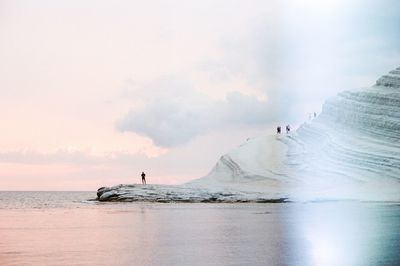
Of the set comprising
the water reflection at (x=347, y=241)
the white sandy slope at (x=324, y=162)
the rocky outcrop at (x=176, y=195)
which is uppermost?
the white sandy slope at (x=324, y=162)

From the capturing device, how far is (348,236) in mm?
18578

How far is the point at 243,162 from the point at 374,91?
14.0 metres

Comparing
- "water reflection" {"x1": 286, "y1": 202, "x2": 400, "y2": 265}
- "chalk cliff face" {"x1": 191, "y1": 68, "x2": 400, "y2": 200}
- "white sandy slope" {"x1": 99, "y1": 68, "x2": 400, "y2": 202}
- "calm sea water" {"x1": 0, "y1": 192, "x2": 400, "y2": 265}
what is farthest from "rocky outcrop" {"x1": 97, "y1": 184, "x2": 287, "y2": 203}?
"calm sea water" {"x1": 0, "y1": 192, "x2": 400, "y2": 265}

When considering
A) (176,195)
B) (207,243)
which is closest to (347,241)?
(207,243)

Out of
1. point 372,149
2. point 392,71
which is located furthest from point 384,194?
point 392,71

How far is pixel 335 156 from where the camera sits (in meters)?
55.0

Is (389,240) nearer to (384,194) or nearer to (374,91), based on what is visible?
(384,194)

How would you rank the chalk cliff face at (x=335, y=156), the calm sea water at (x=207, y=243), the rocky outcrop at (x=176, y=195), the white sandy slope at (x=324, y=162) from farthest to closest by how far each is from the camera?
the chalk cliff face at (x=335, y=156) → the white sandy slope at (x=324, y=162) → the rocky outcrop at (x=176, y=195) → the calm sea water at (x=207, y=243)

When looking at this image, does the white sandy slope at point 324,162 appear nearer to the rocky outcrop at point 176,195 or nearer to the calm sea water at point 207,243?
the rocky outcrop at point 176,195

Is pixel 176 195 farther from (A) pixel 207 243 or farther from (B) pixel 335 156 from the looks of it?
(A) pixel 207 243

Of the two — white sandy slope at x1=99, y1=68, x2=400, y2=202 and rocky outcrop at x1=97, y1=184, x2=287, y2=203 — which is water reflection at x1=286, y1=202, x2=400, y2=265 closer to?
white sandy slope at x1=99, y1=68, x2=400, y2=202

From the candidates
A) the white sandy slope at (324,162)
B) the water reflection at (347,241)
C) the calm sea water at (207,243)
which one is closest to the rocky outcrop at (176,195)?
the white sandy slope at (324,162)

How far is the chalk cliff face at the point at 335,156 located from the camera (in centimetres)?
5131

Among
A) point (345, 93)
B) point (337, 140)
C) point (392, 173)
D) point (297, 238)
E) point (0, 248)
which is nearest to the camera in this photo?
point (0, 248)
